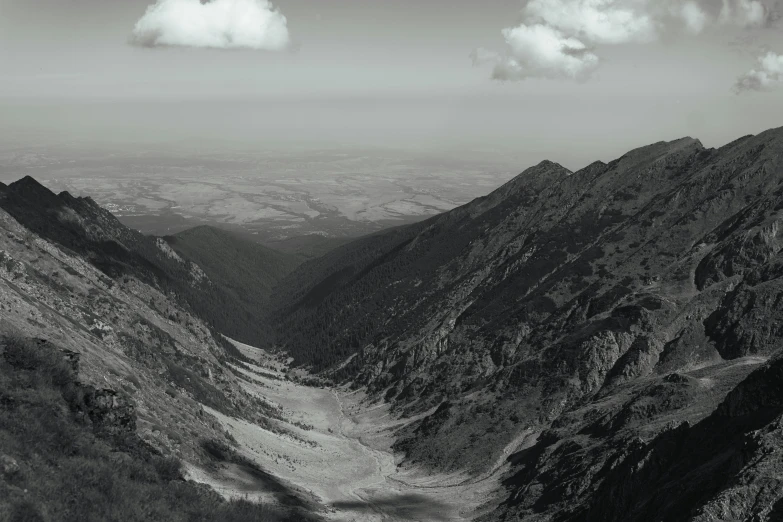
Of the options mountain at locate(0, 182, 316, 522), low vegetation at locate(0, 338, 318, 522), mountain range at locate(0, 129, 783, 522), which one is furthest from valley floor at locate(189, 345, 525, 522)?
low vegetation at locate(0, 338, 318, 522)

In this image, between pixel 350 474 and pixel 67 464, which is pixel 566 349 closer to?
pixel 350 474

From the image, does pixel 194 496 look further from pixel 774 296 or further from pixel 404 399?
pixel 404 399

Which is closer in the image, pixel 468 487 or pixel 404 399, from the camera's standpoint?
pixel 468 487

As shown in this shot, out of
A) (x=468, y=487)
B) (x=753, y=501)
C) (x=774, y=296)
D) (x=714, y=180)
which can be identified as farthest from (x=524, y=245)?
(x=753, y=501)

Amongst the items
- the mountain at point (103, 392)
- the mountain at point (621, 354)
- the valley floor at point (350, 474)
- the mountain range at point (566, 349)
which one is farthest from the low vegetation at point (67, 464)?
the mountain at point (621, 354)

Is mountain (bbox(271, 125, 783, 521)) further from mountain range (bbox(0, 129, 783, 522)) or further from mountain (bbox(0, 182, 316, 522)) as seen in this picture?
mountain (bbox(0, 182, 316, 522))

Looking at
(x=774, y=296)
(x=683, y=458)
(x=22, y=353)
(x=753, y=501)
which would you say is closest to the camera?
(x=22, y=353)

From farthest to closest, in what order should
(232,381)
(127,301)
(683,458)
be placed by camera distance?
1. (232,381)
2. (127,301)
3. (683,458)
